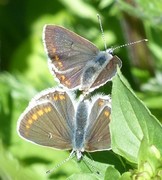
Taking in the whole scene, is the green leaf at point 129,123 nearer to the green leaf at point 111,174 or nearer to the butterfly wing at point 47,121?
the green leaf at point 111,174

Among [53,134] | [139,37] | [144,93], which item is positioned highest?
[53,134]

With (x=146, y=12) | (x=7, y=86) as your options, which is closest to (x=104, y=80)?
(x=146, y=12)

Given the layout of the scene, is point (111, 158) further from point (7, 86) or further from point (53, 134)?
point (7, 86)

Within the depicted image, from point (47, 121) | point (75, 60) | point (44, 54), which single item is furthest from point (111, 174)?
point (44, 54)

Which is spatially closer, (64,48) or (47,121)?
(47,121)

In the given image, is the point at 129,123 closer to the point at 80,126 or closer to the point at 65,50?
the point at 80,126

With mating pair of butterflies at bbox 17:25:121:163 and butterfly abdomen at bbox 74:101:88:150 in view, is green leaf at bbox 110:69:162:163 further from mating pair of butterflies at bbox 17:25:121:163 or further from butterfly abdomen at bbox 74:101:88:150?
butterfly abdomen at bbox 74:101:88:150

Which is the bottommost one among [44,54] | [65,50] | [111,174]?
[44,54]
